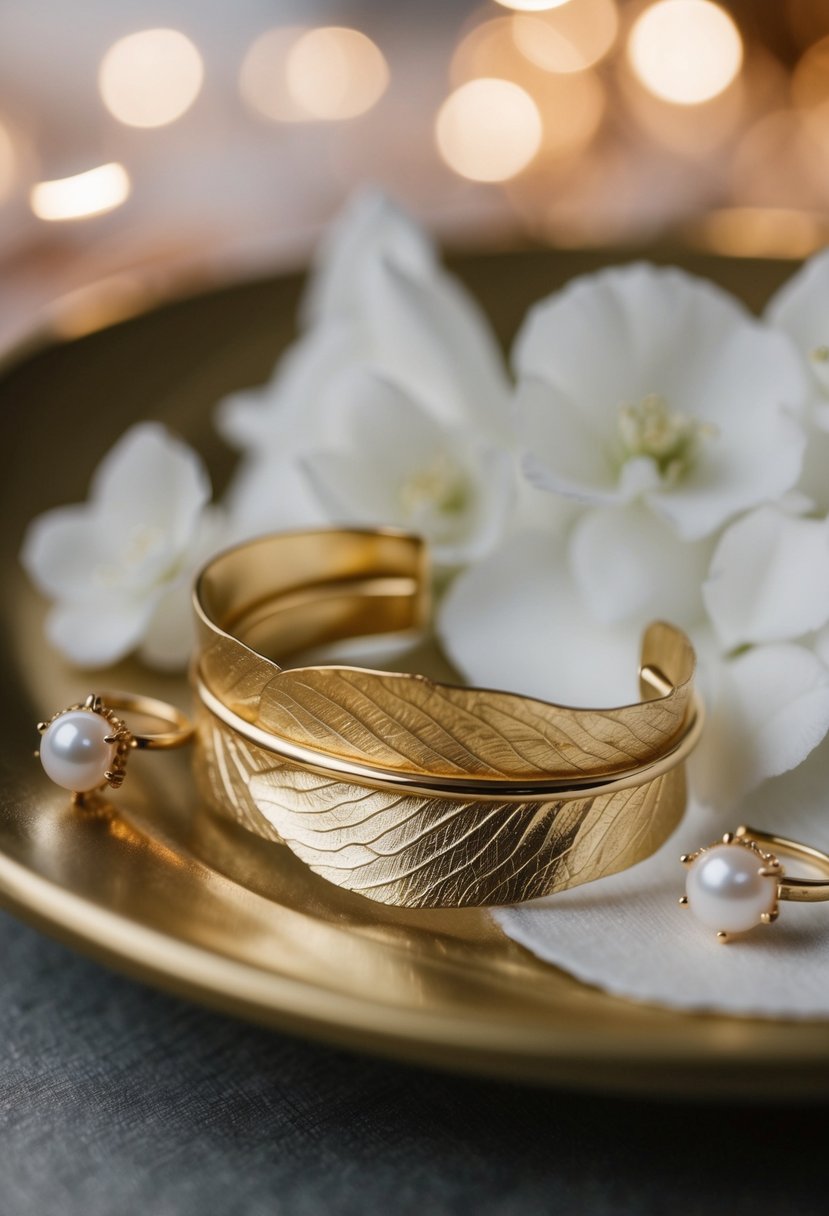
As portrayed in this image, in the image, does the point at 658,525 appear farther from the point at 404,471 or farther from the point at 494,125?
the point at 494,125

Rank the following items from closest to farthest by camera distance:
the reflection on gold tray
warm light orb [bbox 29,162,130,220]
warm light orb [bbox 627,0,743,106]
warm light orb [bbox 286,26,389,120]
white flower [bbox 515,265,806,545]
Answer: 1. the reflection on gold tray
2. white flower [bbox 515,265,806,545]
3. warm light orb [bbox 29,162,130,220]
4. warm light orb [bbox 627,0,743,106]
5. warm light orb [bbox 286,26,389,120]

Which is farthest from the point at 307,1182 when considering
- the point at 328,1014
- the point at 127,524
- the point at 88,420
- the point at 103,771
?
the point at 88,420

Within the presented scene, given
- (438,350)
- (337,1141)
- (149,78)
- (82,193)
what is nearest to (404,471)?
(438,350)

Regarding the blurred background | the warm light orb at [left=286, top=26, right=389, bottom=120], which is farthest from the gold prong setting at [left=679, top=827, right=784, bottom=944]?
the warm light orb at [left=286, top=26, right=389, bottom=120]

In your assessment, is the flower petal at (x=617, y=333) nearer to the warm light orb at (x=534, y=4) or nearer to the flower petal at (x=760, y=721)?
the flower petal at (x=760, y=721)

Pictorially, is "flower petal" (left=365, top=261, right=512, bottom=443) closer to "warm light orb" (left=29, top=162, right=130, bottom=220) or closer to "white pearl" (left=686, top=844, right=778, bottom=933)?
"white pearl" (left=686, top=844, right=778, bottom=933)

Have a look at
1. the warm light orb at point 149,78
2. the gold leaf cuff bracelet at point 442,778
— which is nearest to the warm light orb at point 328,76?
the warm light orb at point 149,78

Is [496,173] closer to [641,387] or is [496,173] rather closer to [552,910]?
[641,387]
